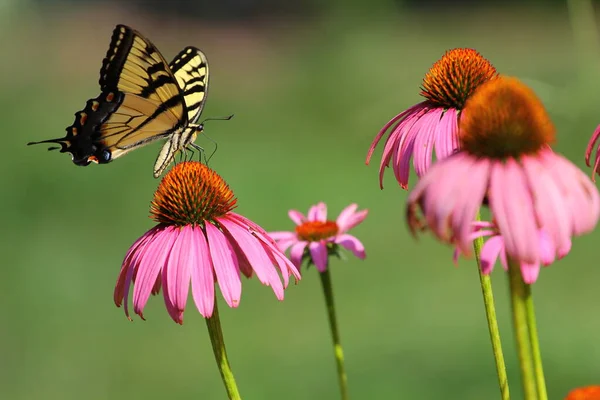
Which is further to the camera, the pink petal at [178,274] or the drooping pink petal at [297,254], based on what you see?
the drooping pink petal at [297,254]

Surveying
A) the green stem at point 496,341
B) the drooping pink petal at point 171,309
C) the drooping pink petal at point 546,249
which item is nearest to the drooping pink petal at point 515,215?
the drooping pink petal at point 546,249

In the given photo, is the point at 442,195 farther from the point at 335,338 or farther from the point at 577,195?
the point at 335,338

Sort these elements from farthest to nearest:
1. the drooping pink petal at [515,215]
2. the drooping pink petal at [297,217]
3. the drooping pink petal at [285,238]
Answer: the drooping pink petal at [297,217], the drooping pink petal at [285,238], the drooping pink petal at [515,215]

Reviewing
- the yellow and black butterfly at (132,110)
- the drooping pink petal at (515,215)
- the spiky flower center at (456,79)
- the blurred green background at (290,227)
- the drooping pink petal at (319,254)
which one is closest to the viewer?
the drooping pink petal at (515,215)

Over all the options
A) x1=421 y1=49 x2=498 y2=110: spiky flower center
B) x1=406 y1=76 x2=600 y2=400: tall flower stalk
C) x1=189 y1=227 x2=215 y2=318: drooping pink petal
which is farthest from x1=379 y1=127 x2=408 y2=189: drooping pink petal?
x1=406 y1=76 x2=600 y2=400: tall flower stalk

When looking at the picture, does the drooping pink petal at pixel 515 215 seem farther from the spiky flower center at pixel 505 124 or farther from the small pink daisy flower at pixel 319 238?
the small pink daisy flower at pixel 319 238

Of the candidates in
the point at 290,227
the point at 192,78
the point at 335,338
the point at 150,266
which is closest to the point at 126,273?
the point at 150,266

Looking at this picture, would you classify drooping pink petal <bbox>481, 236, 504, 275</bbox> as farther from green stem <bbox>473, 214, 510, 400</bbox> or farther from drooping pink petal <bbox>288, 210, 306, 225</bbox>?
drooping pink petal <bbox>288, 210, 306, 225</bbox>

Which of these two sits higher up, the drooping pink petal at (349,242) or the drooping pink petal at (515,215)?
the drooping pink petal at (515,215)
